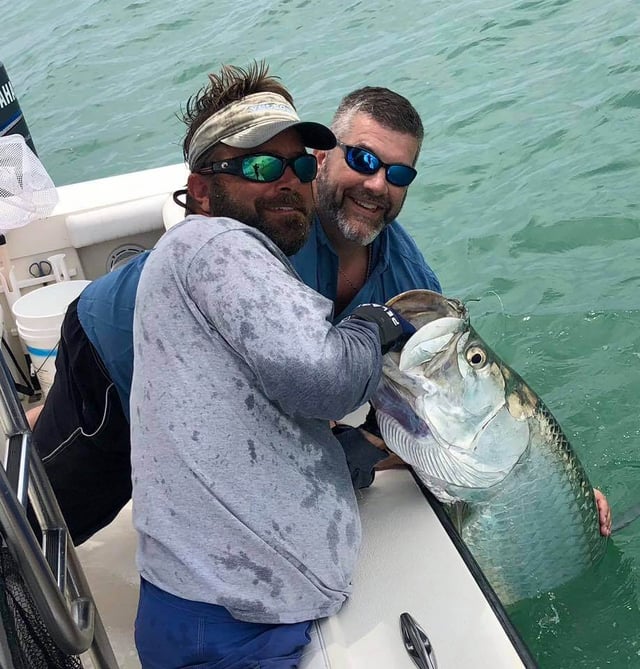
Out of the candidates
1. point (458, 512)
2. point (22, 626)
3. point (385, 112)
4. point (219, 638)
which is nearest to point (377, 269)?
point (385, 112)

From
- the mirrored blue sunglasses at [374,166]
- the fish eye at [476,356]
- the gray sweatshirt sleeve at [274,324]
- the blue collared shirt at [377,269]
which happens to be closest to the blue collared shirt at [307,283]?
the blue collared shirt at [377,269]

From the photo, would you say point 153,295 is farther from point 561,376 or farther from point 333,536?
point 561,376

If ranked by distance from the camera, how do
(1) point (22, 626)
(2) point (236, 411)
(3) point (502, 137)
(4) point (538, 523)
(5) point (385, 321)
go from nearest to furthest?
(1) point (22, 626) → (2) point (236, 411) → (5) point (385, 321) → (4) point (538, 523) → (3) point (502, 137)

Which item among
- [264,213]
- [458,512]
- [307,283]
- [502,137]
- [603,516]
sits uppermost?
[264,213]

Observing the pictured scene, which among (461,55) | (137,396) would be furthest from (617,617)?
(461,55)

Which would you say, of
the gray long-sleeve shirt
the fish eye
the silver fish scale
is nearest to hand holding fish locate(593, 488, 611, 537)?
the silver fish scale

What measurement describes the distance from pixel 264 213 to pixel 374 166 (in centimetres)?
100

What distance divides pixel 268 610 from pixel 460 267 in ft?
13.4

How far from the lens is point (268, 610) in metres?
1.86

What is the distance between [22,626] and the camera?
1476 millimetres

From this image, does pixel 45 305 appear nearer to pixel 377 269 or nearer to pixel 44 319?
pixel 44 319

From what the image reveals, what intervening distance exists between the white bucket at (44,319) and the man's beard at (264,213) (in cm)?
178

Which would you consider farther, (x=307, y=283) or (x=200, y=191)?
(x=307, y=283)

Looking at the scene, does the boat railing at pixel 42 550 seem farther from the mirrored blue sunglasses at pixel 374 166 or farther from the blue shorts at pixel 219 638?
the mirrored blue sunglasses at pixel 374 166
